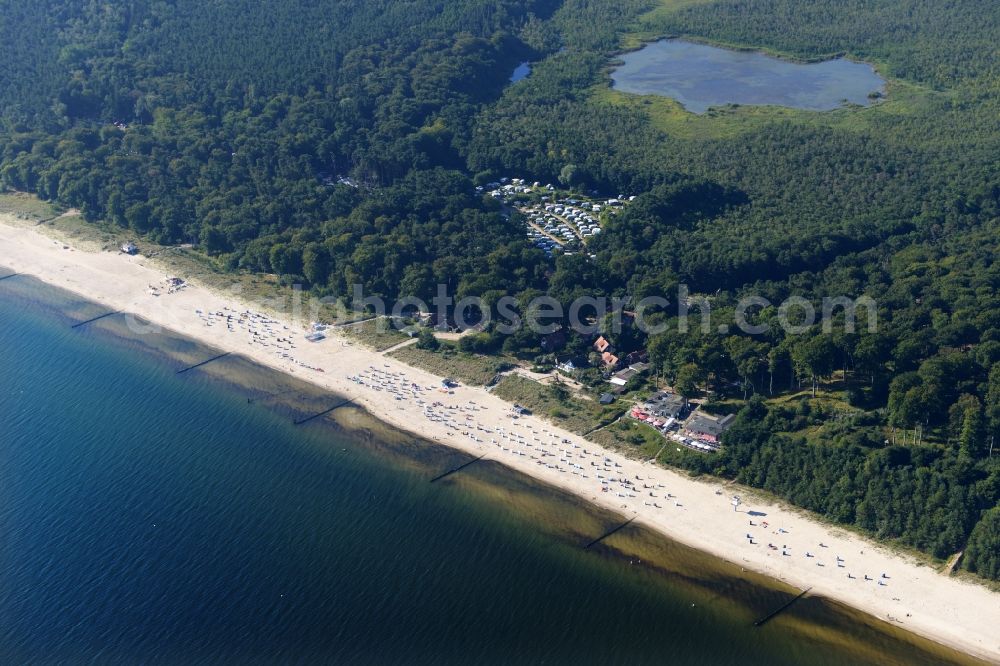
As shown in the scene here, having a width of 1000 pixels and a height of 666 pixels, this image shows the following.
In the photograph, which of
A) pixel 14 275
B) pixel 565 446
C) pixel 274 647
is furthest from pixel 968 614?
pixel 14 275

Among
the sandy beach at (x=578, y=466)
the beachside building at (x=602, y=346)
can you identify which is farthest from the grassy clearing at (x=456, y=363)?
the beachside building at (x=602, y=346)

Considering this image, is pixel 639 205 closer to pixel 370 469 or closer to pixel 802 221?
pixel 802 221

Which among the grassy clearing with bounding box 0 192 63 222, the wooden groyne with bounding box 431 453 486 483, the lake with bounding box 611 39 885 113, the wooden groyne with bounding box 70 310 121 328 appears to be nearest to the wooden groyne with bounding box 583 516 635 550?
the wooden groyne with bounding box 431 453 486 483

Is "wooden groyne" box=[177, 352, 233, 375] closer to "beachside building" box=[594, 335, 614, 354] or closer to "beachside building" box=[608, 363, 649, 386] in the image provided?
"beachside building" box=[594, 335, 614, 354]

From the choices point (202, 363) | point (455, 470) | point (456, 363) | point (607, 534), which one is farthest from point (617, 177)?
point (607, 534)

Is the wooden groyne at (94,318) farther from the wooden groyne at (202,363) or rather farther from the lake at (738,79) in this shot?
the lake at (738,79)

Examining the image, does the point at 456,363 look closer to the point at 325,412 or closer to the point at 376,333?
the point at 376,333
